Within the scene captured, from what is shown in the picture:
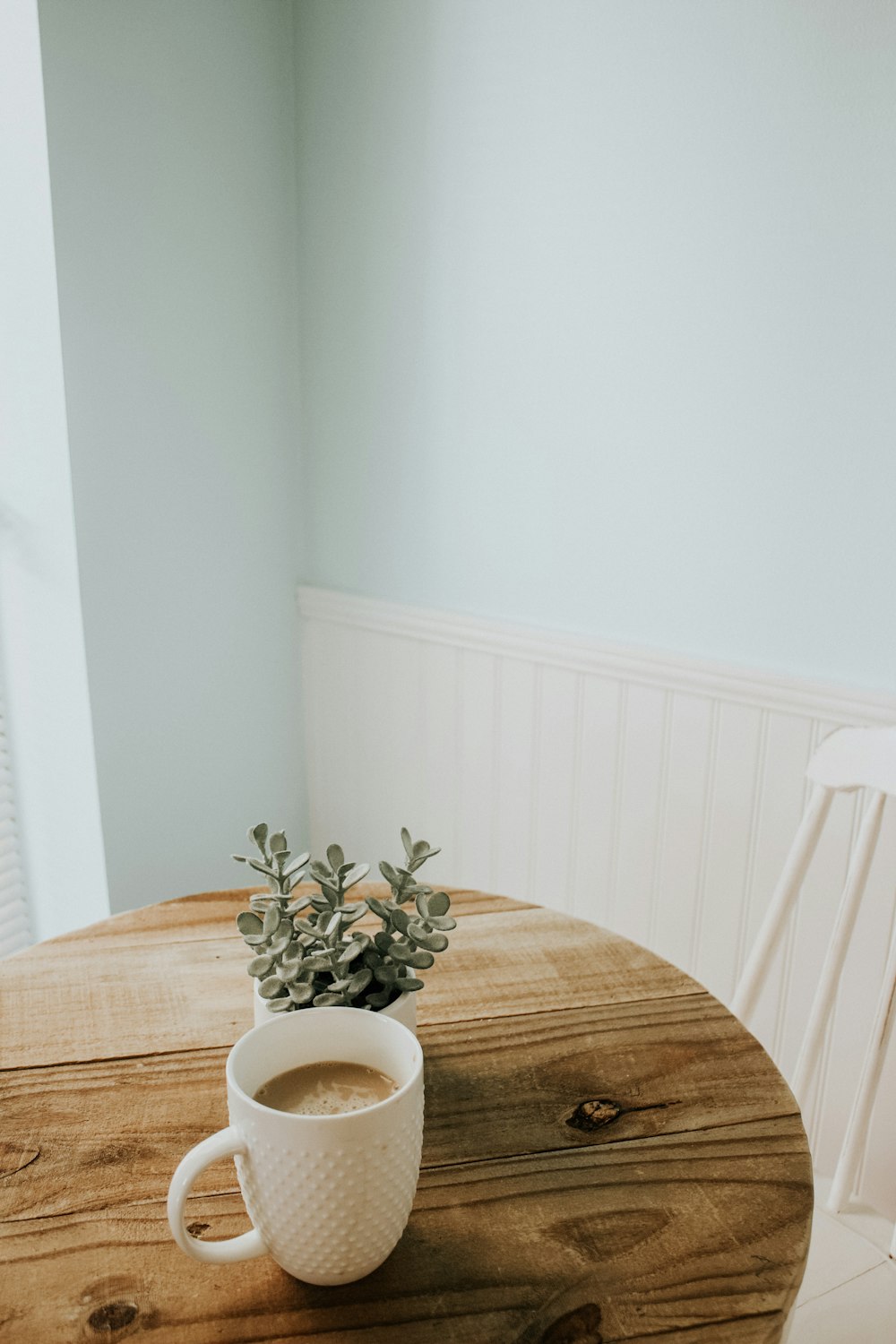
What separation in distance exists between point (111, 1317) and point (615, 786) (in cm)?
121

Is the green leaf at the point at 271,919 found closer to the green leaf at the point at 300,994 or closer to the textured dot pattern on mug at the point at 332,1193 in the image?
the green leaf at the point at 300,994

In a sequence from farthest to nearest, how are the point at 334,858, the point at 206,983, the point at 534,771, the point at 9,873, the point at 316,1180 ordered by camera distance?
the point at 9,873 < the point at 534,771 < the point at 206,983 < the point at 334,858 < the point at 316,1180

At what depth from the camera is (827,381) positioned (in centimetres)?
140

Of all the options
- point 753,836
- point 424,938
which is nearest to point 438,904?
point 424,938

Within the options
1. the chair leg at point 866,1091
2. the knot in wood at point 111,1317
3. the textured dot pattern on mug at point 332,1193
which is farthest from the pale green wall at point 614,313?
the knot in wood at point 111,1317

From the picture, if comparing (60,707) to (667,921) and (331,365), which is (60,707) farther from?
(667,921)

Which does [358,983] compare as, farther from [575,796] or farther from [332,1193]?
[575,796]

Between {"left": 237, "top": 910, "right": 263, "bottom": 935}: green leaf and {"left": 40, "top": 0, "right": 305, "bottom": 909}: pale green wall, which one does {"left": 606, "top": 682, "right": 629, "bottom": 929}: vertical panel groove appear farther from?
{"left": 237, "top": 910, "right": 263, "bottom": 935}: green leaf

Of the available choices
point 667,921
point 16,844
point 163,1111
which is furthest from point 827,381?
point 16,844

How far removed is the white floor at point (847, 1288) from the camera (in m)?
0.98

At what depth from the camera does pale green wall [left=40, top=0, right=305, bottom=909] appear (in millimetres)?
1632

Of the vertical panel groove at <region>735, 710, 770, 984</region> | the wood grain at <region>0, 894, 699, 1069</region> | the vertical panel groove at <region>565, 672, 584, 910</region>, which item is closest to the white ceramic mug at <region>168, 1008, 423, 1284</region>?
the wood grain at <region>0, 894, 699, 1069</region>

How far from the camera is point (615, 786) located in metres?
1.72

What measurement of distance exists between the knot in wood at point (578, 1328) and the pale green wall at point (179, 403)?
1355 millimetres
